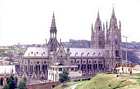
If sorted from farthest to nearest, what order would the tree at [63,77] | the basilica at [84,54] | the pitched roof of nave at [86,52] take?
1. the pitched roof of nave at [86,52]
2. the basilica at [84,54]
3. the tree at [63,77]

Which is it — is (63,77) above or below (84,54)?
below

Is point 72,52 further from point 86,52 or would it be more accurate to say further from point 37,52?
point 37,52

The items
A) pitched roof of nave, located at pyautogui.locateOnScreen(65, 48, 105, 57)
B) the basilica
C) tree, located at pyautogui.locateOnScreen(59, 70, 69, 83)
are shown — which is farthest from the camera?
pitched roof of nave, located at pyautogui.locateOnScreen(65, 48, 105, 57)

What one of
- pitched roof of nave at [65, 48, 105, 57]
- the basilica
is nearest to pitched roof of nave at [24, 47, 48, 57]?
the basilica

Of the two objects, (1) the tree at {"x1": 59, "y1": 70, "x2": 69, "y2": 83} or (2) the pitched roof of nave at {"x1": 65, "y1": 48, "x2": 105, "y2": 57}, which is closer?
(1) the tree at {"x1": 59, "y1": 70, "x2": 69, "y2": 83}

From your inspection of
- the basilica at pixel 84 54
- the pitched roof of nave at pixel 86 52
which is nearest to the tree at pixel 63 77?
the basilica at pixel 84 54

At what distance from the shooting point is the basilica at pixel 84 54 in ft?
468

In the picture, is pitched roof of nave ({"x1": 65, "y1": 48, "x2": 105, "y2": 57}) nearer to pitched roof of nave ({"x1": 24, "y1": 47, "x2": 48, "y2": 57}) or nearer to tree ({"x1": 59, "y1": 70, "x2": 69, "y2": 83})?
pitched roof of nave ({"x1": 24, "y1": 47, "x2": 48, "y2": 57})

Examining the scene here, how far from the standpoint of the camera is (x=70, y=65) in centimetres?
14175

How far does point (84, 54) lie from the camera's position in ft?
509

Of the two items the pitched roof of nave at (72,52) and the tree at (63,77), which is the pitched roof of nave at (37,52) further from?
the tree at (63,77)

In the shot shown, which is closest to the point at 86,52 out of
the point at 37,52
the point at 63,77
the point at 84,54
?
the point at 84,54

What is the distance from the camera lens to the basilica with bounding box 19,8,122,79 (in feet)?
468

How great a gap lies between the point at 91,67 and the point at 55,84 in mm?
38347
